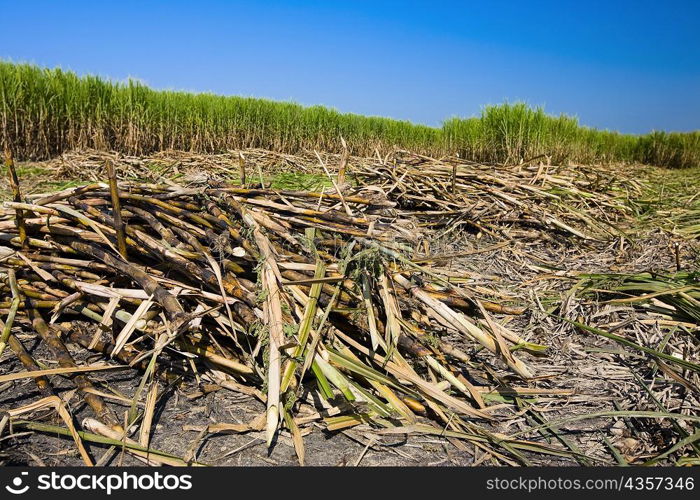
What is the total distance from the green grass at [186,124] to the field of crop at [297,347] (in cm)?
688

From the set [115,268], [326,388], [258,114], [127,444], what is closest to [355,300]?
[326,388]

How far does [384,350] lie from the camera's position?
5.37 feet

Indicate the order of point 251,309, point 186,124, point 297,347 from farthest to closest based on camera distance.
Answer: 1. point 186,124
2. point 251,309
3. point 297,347

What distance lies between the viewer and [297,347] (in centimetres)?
149

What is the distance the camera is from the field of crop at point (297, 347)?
1.40 m

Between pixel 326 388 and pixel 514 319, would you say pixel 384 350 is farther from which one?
pixel 514 319

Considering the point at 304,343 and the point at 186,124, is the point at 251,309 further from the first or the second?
the point at 186,124

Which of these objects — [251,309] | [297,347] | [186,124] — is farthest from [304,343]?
[186,124]

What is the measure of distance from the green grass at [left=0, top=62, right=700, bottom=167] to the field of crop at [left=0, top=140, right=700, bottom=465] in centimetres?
688

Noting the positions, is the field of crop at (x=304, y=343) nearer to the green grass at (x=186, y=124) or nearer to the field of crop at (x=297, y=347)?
the field of crop at (x=297, y=347)

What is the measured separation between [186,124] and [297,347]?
10.6 meters

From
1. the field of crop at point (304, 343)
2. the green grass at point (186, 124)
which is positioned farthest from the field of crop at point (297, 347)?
the green grass at point (186, 124)

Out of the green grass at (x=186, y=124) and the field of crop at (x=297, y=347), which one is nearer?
the field of crop at (x=297, y=347)

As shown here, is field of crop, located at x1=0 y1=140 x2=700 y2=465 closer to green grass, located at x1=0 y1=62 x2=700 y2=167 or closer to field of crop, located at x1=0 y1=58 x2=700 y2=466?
field of crop, located at x1=0 y1=58 x2=700 y2=466
